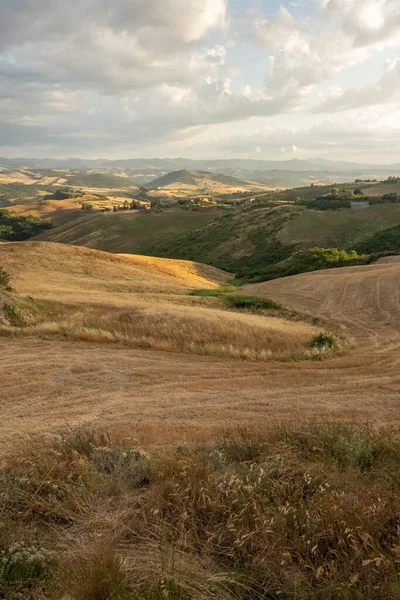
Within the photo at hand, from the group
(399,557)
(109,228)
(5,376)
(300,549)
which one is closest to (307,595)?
(300,549)

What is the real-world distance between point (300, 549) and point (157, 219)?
316 ft

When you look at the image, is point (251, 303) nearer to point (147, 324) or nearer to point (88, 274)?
point (147, 324)

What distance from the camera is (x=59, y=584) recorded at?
3.08 meters

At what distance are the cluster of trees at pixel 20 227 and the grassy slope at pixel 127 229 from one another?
7.79 metres

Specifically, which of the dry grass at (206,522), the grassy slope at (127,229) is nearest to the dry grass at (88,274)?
the dry grass at (206,522)

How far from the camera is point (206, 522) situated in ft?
12.8

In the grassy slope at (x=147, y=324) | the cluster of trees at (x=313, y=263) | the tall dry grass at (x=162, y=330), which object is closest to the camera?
the tall dry grass at (x=162, y=330)

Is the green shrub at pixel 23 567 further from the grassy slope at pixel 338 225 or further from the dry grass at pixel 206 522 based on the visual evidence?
the grassy slope at pixel 338 225

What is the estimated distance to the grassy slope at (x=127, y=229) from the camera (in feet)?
279

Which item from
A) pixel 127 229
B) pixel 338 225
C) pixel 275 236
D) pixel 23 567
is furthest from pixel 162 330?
pixel 127 229

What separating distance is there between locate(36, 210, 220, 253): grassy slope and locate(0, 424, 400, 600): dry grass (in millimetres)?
76315

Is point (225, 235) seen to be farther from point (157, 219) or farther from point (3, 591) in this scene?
point (3, 591)

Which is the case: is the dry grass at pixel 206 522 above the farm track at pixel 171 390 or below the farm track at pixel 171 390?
above

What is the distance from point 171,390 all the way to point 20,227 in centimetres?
11506
